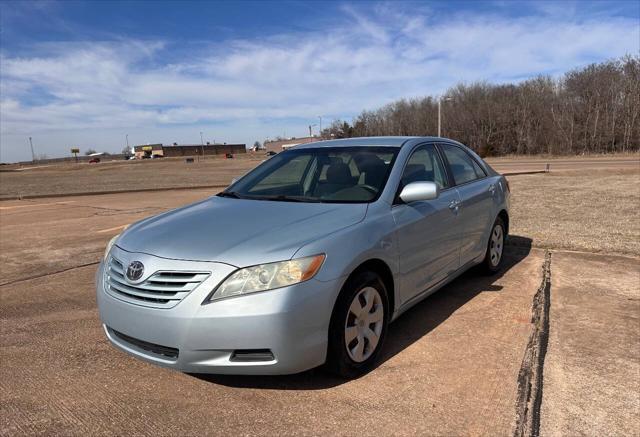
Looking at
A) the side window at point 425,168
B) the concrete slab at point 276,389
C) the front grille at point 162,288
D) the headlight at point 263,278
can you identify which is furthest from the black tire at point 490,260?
the front grille at point 162,288

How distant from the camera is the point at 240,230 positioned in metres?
3.01

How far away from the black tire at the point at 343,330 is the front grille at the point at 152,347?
91 cm

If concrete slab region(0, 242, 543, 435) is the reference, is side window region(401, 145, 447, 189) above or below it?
above

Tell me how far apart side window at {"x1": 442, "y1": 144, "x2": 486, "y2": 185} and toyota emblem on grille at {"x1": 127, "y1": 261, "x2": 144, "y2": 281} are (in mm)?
3054

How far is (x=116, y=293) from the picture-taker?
2967 mm

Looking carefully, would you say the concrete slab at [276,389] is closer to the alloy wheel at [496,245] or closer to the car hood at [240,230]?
the car hood at [240,230]

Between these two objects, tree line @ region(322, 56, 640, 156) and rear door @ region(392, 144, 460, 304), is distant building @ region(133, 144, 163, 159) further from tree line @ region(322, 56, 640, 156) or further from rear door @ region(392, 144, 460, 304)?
rear door @ region(392, 144, 460, 304)

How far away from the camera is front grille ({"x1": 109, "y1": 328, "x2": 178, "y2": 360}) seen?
2.71 m

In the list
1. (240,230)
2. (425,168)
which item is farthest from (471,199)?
(240,230)

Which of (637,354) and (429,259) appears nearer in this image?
(637,354)

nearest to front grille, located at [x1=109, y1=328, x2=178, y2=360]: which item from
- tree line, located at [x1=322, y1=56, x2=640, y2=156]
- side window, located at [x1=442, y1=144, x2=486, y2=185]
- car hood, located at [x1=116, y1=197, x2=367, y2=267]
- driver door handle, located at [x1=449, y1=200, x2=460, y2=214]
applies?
car hood, located at [x1=116, y1=197, x2=367, y2=267]

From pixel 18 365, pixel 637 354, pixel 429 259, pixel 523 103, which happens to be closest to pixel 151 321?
pixel 18 365

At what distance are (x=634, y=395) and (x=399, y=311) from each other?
1.51 meters

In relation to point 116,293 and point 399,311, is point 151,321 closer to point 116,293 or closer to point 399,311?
point 116,293
